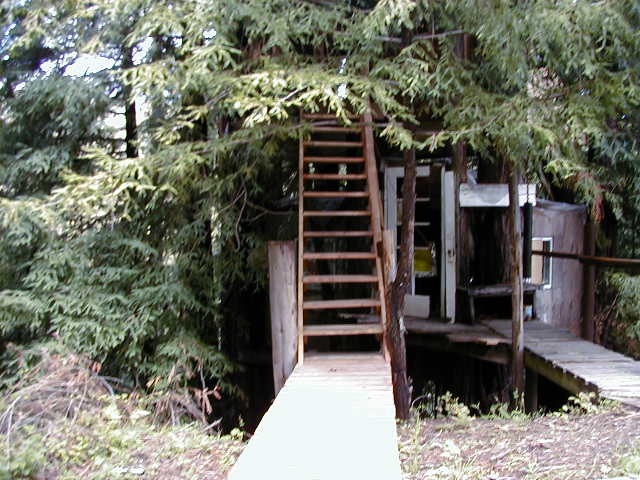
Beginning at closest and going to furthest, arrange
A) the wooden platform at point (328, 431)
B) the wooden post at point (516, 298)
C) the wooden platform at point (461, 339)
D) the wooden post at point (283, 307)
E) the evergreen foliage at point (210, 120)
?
the wooden platform at point (328, 431)
the evergreen foliage at point (210, 120)
the wooden post at point (283, 307)
the wooden post at point (516, 298)
the wooden platform at point (461, 339)


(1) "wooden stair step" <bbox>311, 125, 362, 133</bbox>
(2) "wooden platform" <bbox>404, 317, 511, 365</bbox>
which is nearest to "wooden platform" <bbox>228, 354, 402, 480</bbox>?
(2) "wooden platform" <bbox>404, 317, 511, 365</bbox>

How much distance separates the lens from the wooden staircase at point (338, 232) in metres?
6.32

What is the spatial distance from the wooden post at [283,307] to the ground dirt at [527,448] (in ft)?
4.80

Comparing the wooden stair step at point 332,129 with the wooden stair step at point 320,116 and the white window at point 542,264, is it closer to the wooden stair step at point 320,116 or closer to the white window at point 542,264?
the wooden stair step at point 320,116

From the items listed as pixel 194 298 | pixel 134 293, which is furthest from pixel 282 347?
pixel 134 293

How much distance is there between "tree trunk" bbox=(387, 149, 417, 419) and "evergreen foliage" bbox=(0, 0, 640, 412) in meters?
0.79

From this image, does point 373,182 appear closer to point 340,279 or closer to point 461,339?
point 340,279

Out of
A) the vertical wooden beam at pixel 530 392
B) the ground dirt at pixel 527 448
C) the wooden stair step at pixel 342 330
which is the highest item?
the wooden stair step at pixel 342 330

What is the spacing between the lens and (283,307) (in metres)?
6.14

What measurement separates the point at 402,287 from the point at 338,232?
99 centimetres

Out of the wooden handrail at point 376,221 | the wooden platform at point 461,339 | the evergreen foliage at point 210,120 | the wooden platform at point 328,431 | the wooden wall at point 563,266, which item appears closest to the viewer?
the wooden platform at point 328,431

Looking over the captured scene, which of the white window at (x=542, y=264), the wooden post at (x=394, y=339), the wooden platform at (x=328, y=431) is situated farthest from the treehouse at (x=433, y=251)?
the wooden platform at (x=328, y=431)

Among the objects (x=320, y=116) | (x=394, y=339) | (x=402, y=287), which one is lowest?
(x=394, y=339)

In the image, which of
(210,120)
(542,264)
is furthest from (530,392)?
(210,120)
